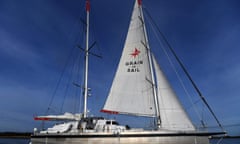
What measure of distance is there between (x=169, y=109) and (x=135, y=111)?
3003 millimetres

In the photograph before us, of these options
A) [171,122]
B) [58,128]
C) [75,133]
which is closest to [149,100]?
[171,122]

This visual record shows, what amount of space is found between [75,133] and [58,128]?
9.35ft

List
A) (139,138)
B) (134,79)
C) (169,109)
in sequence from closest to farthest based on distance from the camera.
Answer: (139,138), (169,109), (134,79)

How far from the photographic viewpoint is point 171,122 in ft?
47.5

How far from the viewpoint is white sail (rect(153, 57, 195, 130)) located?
46.5ft

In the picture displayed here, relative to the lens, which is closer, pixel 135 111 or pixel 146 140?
pixel 146 140

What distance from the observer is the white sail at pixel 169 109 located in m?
14.2

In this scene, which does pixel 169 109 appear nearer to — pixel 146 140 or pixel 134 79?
pixel 146 140

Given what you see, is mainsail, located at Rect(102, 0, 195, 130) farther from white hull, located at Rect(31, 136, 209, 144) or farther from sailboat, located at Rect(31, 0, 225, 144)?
white hull, located at Rect(31, 136, 209, 144)

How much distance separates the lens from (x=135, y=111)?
1655cm

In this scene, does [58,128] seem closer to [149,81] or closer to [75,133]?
[75,133]

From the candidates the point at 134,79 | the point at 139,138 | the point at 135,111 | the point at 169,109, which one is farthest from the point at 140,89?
the point at 139,138

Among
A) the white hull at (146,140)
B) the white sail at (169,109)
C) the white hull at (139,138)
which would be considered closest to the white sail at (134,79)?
the white sail at (169,109)

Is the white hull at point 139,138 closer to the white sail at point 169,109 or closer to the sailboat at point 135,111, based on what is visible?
the sailboat at point 135,111
